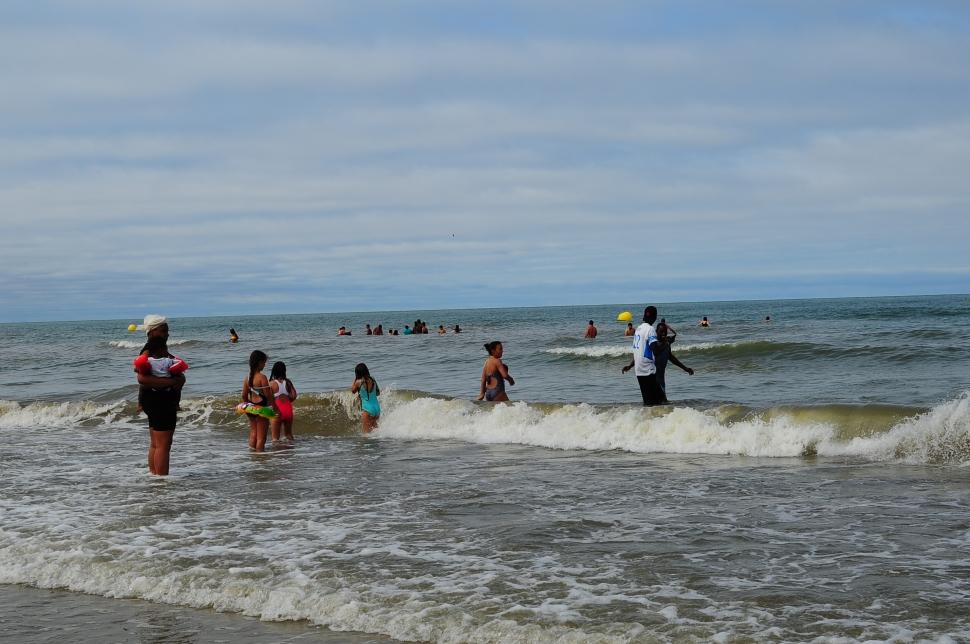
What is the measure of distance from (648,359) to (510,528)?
7296 millimetres

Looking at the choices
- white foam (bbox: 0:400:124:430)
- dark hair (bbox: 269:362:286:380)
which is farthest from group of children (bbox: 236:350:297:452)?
white foam (bbox: 0:400:124:430)

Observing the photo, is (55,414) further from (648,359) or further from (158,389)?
(648,359)

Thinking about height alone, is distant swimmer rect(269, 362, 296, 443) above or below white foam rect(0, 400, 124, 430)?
above

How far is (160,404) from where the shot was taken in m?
9.73

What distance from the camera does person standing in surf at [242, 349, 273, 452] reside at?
495 inches

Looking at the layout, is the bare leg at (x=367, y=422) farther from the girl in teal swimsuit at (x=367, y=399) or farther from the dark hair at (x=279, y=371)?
the dark hair at (x=279, y=371)

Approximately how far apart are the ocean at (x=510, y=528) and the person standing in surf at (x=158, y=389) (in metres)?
0.68

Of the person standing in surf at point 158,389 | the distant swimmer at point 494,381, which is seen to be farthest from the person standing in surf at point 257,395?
the distant swimmer at point 494,381

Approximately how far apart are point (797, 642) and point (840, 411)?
8.85 meters

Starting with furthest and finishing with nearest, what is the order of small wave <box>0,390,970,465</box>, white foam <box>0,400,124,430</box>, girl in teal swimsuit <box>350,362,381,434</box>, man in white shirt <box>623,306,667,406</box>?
white foam <box>0,400,124,430</box>
girl in teal swimsuit <box>350,362,381,434</box>
man in white shirt <box>623,306,667,406</box>
small wave <box>0,390,970,465</box>

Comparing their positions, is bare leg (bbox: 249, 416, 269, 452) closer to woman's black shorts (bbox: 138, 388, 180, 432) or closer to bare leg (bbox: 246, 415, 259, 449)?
bare leg (bbox: 246, 415, 259, 449)

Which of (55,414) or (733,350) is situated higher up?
(733,350)

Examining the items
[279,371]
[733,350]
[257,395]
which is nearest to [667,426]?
[279,371]

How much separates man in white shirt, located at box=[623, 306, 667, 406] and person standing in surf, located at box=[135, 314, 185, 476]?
7.11 metres
